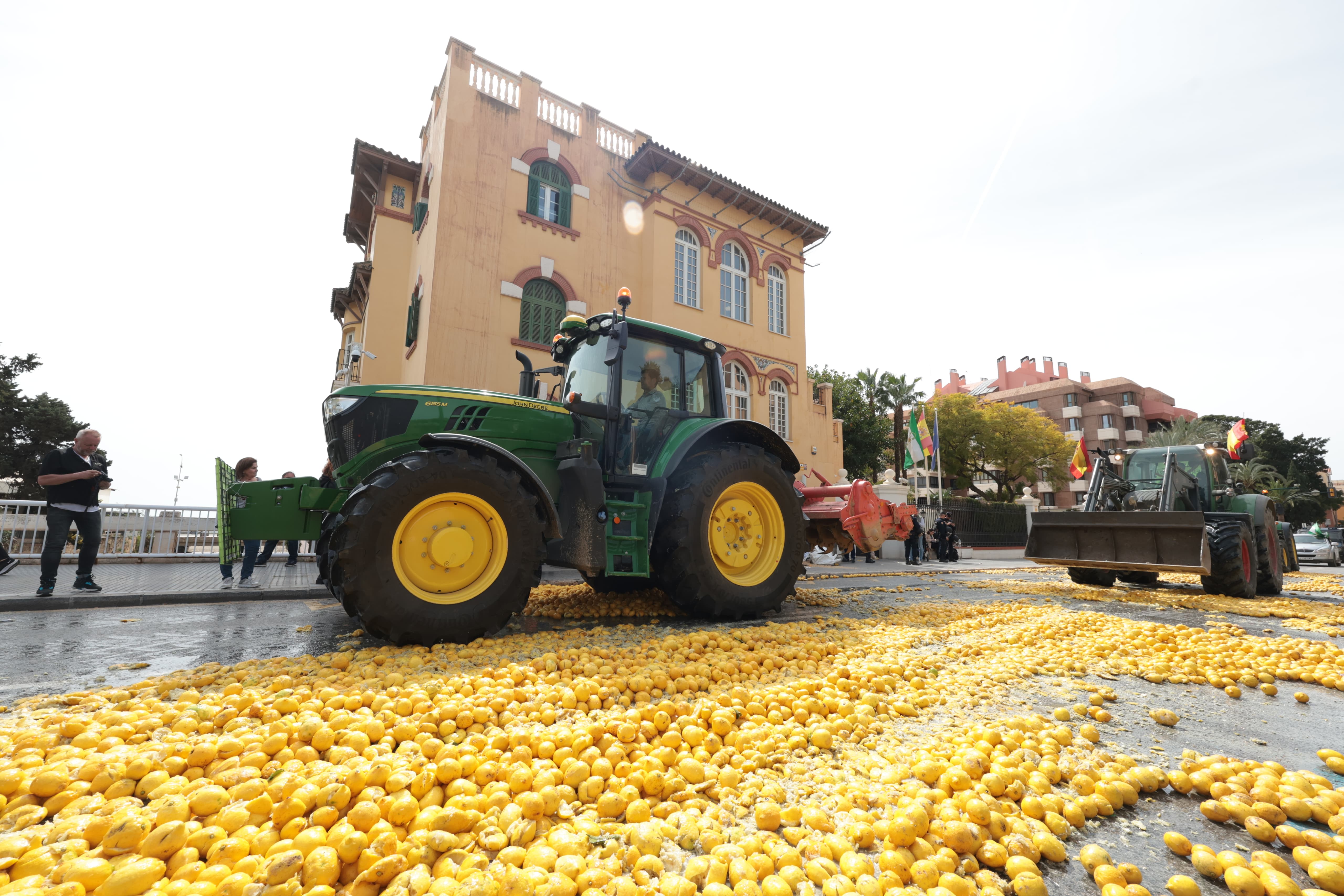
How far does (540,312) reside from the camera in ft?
43.0

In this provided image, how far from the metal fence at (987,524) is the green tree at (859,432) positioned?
14.9ft

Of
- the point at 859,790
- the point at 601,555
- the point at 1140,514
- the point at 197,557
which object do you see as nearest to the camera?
the point at 859,790

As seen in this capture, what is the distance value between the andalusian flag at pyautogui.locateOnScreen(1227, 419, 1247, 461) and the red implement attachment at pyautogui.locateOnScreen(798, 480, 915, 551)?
797 centimetres

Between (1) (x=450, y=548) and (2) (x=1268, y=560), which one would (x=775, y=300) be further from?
(1) (x=450, y=548)

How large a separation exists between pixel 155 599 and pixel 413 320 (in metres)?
8.46

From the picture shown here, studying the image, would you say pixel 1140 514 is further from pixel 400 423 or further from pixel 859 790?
pixel 400 423

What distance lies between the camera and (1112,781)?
6.22 feet

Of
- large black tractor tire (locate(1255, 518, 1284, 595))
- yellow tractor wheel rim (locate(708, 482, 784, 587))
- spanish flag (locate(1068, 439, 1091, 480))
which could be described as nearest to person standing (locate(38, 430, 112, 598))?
yellow tractor wheel rim (locate(708, 482, 784, 587))

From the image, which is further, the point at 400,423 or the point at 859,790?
the point at 400,423

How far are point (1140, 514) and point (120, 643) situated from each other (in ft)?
32.9

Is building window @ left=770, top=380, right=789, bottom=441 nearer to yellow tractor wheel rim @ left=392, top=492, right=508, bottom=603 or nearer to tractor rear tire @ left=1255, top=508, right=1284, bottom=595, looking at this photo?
tractor rear tire @ left=1255, top=508, right=1284, bottom=595

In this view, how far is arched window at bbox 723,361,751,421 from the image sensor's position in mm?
15914

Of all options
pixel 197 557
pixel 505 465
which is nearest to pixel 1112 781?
pixel 505 465

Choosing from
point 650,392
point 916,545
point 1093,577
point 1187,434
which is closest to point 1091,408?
point 1187,434
